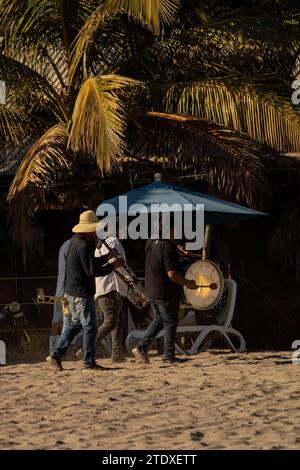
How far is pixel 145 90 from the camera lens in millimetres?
14234

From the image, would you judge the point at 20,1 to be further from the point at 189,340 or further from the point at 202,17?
the point at 189,340

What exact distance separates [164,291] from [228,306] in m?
1.80

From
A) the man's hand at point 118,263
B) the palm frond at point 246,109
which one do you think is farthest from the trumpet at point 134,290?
the palm frond at point 246,109

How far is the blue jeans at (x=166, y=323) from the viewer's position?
12.0 m

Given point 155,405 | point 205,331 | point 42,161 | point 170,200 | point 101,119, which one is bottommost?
point 155,405

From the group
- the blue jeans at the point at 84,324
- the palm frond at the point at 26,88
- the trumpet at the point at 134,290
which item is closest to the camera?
the blue jeans at the point at 84,324

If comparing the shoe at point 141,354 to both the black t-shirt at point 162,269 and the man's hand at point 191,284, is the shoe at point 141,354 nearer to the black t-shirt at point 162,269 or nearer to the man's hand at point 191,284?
the black t-shirt at point 162,269

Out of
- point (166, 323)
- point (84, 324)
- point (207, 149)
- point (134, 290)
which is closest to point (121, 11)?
point (207, 149)

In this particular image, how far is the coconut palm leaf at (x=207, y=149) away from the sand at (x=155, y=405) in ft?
8.18

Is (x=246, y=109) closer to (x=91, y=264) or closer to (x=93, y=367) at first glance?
(x=91, y=264)

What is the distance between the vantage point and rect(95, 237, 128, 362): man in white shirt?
40.3 ft

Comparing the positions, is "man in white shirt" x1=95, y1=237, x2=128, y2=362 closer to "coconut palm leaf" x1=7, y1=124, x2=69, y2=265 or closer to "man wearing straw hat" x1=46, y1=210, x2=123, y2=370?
"man wearing straw hat" x1=46, y1=210, x2=123, y2=370

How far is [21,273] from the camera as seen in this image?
718 inches

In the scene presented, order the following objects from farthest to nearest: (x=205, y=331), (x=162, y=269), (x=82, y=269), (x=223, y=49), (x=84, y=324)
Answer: (x=223, y=49)
(x=205, y=331)
(x=162, y=269)
(x=82, y=269)
(x=84, y=324)
